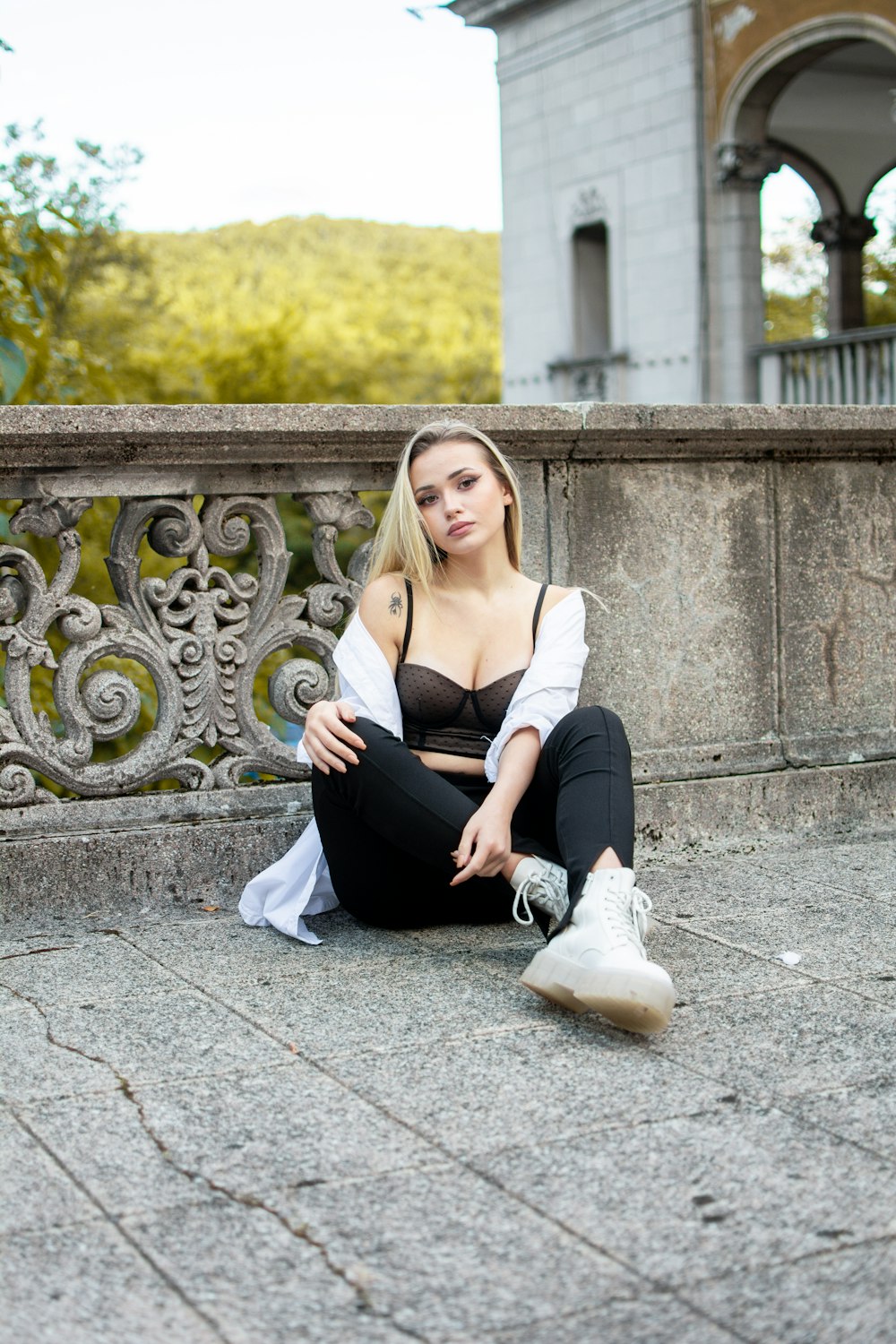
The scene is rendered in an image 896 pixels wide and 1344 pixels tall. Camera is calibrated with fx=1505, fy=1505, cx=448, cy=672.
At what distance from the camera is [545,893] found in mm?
3123

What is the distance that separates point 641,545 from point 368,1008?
1899 mm

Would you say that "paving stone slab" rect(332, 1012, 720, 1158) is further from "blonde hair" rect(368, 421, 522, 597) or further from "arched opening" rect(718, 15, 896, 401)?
"arched opening" rect(718, 15, 896, 401)

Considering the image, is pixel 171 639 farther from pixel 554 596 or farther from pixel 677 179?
pixel 677 179

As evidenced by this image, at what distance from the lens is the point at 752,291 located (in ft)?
65.1

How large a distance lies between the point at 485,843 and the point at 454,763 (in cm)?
41

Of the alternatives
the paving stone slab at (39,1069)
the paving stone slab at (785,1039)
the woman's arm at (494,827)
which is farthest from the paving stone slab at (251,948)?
the paving stone slab at (785,1039)

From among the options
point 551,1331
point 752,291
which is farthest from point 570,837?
point 752,291

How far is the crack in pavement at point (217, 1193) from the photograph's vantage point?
1769 mm

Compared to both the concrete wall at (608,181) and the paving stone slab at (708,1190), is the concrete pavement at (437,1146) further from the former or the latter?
the concrete wall at (608,181)

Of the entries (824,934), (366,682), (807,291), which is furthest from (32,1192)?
(807,291)

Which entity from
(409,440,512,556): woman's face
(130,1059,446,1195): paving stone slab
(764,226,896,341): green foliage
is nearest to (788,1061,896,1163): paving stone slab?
(130,1059,446,1195): paving stone slab

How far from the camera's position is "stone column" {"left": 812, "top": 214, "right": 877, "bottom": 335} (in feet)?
71.9

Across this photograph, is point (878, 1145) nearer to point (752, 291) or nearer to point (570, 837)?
point (570, 837)

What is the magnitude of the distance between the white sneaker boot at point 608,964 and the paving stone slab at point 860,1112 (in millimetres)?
333
